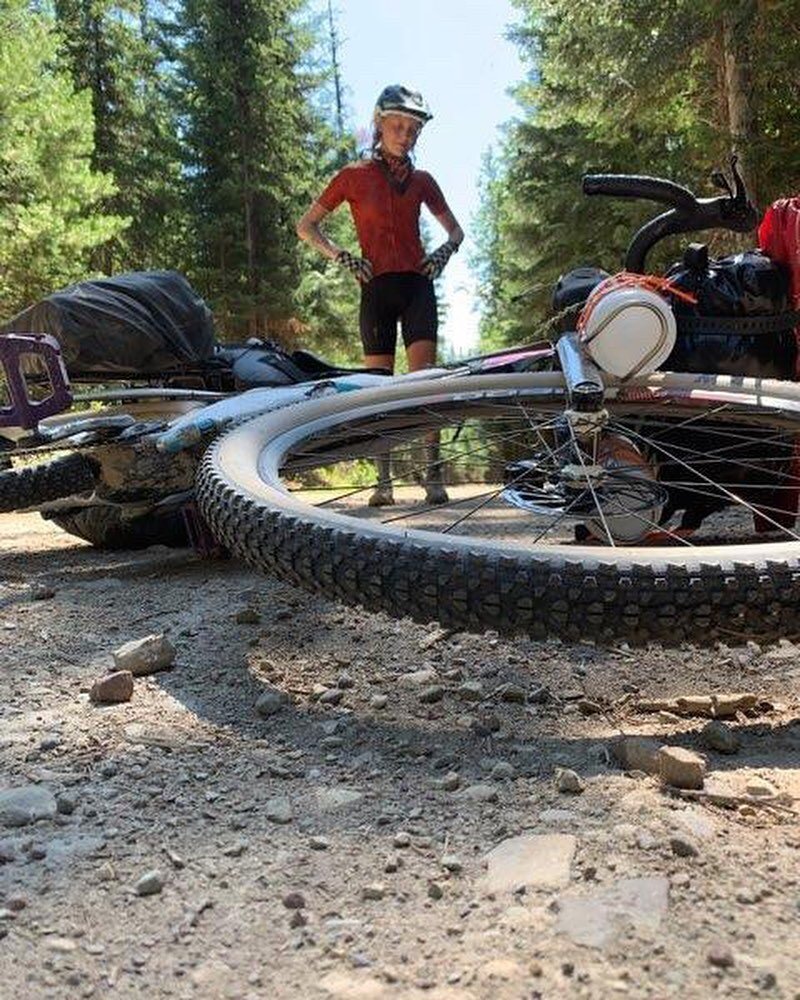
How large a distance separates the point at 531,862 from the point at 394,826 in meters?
0.22

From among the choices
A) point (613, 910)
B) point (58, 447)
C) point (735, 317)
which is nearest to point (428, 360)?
point (735, 317)

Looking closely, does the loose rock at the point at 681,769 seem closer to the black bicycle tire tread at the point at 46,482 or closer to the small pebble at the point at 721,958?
the small pebble at the point at 721,958

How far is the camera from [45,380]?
2963mm

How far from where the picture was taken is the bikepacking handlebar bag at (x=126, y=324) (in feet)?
10.1

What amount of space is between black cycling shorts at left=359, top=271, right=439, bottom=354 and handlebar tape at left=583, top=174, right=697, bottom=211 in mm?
1914

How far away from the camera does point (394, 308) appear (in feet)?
15.2

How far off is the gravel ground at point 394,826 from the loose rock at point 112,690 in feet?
0.06

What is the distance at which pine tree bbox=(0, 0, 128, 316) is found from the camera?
13547 millimetres

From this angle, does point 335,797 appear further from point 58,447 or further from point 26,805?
point 58,447

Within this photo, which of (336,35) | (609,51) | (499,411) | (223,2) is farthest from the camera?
(336,35)

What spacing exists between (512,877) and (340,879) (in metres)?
0.21

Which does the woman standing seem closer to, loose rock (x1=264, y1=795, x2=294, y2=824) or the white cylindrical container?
the white cylindrical container

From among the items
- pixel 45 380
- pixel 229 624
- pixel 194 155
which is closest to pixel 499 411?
pixel 229 624

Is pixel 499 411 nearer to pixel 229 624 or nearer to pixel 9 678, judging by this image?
pixel 229 624
